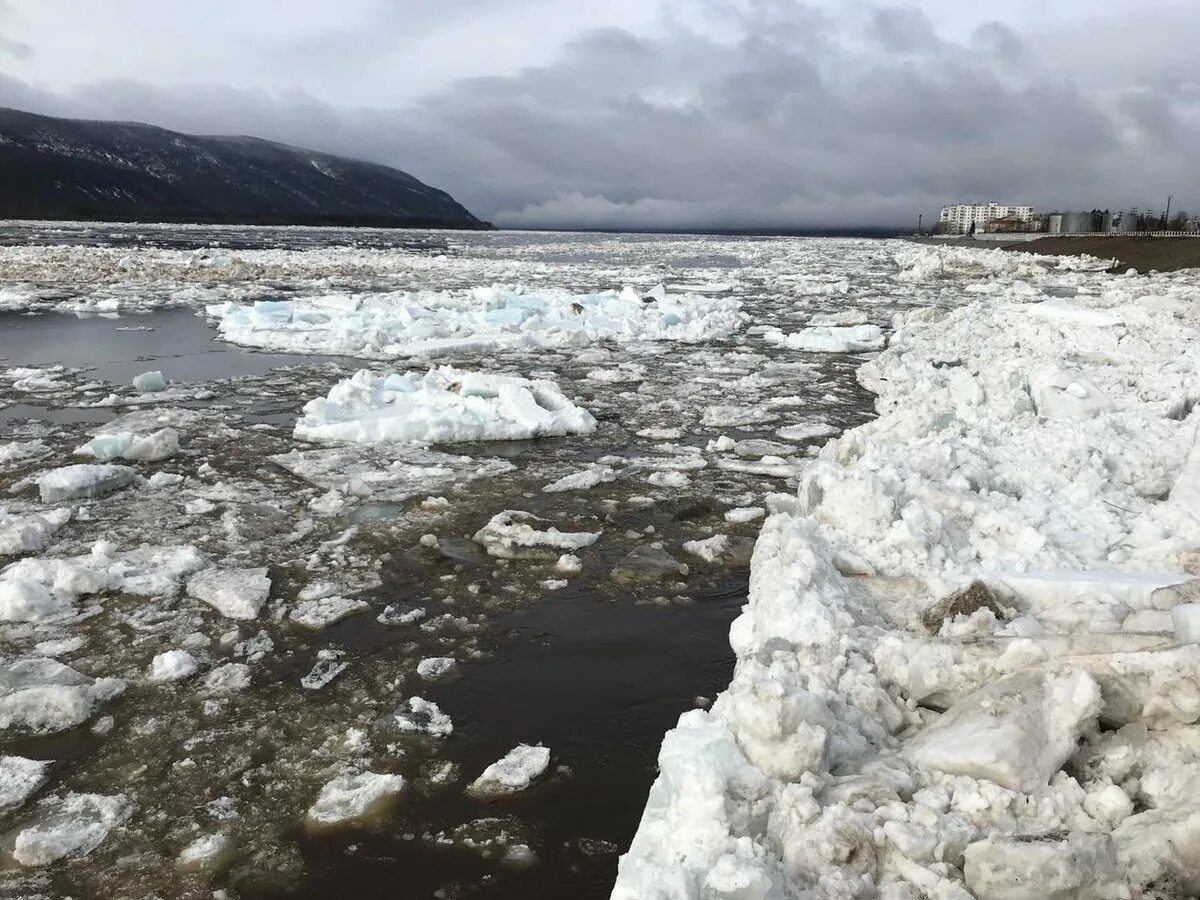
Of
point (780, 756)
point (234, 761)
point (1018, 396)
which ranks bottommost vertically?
point (234, 761)

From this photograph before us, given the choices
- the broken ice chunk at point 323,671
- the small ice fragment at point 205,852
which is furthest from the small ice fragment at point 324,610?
the small ice fragment at point 205,852

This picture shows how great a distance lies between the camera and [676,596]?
409 cm

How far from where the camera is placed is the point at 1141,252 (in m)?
38.4

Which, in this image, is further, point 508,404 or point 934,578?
point 508,404

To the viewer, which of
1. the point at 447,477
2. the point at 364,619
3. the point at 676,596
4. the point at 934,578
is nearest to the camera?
the point at 934,578

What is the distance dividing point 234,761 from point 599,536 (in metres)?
2.46

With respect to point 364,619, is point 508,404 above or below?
above

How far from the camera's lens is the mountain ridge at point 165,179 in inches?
4222

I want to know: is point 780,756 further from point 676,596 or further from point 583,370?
point 583,370

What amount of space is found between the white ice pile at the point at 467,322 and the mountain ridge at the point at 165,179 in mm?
101630

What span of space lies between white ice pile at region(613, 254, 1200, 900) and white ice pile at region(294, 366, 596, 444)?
3.12 metres

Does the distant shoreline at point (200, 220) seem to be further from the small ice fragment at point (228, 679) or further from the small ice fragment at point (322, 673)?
the small ice fragment at point (322, 673)

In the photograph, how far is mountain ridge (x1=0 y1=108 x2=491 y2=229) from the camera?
107250mm

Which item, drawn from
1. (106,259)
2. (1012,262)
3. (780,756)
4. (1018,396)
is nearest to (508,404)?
(1018,396)
